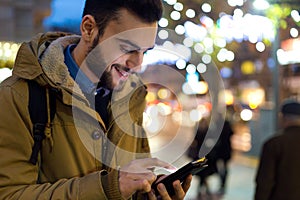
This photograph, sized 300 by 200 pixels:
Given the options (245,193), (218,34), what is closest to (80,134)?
(218,34)

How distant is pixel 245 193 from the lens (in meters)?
9.01

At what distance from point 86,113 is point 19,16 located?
427 inches

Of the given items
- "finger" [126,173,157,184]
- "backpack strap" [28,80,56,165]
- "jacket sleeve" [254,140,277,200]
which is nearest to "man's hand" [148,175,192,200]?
"finger" [126,173,157,184]

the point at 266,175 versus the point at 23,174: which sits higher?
the point at 23,174

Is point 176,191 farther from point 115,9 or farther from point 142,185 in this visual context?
point 115,9

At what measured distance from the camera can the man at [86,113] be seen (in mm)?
1428

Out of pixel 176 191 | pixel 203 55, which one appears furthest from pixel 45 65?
pixel 203 55

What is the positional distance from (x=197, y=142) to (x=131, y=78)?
6.07 meters

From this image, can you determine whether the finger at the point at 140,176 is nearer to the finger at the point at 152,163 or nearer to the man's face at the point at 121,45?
→ the finger at the point at 152,163

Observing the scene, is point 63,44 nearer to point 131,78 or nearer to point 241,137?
point 131,78

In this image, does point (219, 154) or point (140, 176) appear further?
point (219, 154)

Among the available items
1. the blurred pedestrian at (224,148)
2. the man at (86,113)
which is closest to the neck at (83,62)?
the man at (86,113)

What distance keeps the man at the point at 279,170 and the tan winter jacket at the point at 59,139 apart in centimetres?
281

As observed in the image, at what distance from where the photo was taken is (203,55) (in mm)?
8125
